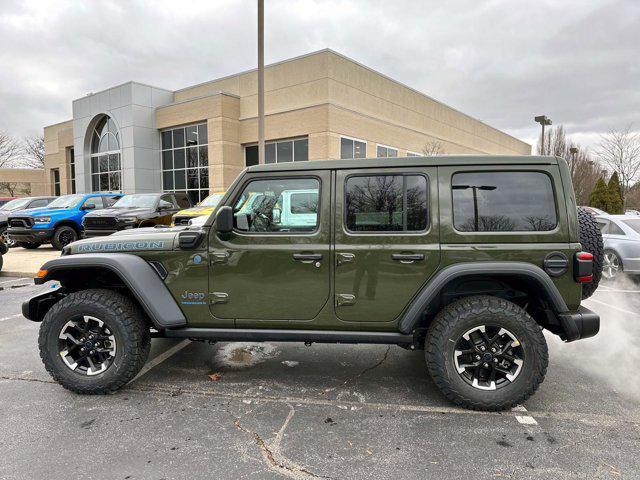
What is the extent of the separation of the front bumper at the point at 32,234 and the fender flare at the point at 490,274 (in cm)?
1289

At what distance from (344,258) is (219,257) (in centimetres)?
102

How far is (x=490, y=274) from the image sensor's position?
3.30 m

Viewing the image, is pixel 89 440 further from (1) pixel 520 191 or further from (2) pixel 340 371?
(1) pixel 520 191

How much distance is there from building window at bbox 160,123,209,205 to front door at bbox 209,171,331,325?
2332cm

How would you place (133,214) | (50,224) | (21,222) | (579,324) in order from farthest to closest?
(21,222) → (50,224) → (133,214) → (579,324)

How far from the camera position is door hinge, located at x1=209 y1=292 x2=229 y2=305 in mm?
3557

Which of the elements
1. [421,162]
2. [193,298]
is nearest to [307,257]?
[193,298]

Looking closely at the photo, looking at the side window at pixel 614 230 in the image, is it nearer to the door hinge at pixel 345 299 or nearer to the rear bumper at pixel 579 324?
the rear bumper at pixel 579 324

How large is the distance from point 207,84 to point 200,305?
28.4 m

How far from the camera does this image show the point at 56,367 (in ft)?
11.9

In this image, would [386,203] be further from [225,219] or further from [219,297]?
[219,297]

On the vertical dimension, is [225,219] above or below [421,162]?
below

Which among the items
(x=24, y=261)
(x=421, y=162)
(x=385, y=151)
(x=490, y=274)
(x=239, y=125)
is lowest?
(x=24, y=261)

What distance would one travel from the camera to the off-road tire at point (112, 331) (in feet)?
11.7
